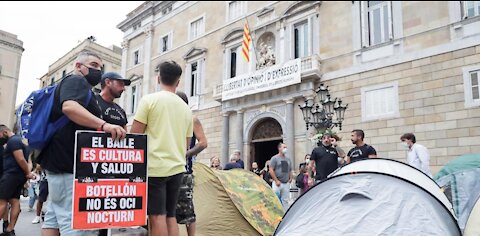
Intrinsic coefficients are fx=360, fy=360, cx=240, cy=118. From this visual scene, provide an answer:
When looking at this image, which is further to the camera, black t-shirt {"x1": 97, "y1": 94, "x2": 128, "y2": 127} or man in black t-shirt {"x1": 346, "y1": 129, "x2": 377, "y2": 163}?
man in black t-shirt {"x1": 346, "y1": 129, "x2": 377, "y2": 163}

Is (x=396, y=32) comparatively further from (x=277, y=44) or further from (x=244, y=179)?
(x=244, y=179)

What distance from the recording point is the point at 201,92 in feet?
59.9

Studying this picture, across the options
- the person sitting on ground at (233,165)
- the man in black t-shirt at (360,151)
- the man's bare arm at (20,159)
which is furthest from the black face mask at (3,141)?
the man in black t-shirt at (360,151)

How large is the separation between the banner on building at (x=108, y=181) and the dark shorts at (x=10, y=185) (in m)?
3.15

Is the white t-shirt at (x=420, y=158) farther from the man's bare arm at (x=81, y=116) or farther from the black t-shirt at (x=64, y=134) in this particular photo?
the black t-shirt at (x=64, y=134)

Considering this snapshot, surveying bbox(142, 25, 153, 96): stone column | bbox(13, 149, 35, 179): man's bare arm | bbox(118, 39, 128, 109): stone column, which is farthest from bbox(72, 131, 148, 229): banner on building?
bbox(118, 39, 128, 109): stone column

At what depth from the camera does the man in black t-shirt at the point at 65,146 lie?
97.5 inches

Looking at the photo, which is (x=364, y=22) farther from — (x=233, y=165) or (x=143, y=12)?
(x=143, y=12)

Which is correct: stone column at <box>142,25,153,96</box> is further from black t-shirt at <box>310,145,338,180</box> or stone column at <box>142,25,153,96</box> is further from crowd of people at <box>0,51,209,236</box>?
crowd of people at <box>0,51,209,236</box>

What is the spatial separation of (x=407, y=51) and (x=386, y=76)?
3.24 ft

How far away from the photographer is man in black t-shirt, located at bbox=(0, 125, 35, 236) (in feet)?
15.7

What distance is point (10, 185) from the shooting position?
4840 mm

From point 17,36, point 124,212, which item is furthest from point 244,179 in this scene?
point 17,36

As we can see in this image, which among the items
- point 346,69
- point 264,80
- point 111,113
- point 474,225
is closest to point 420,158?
point 474,225
